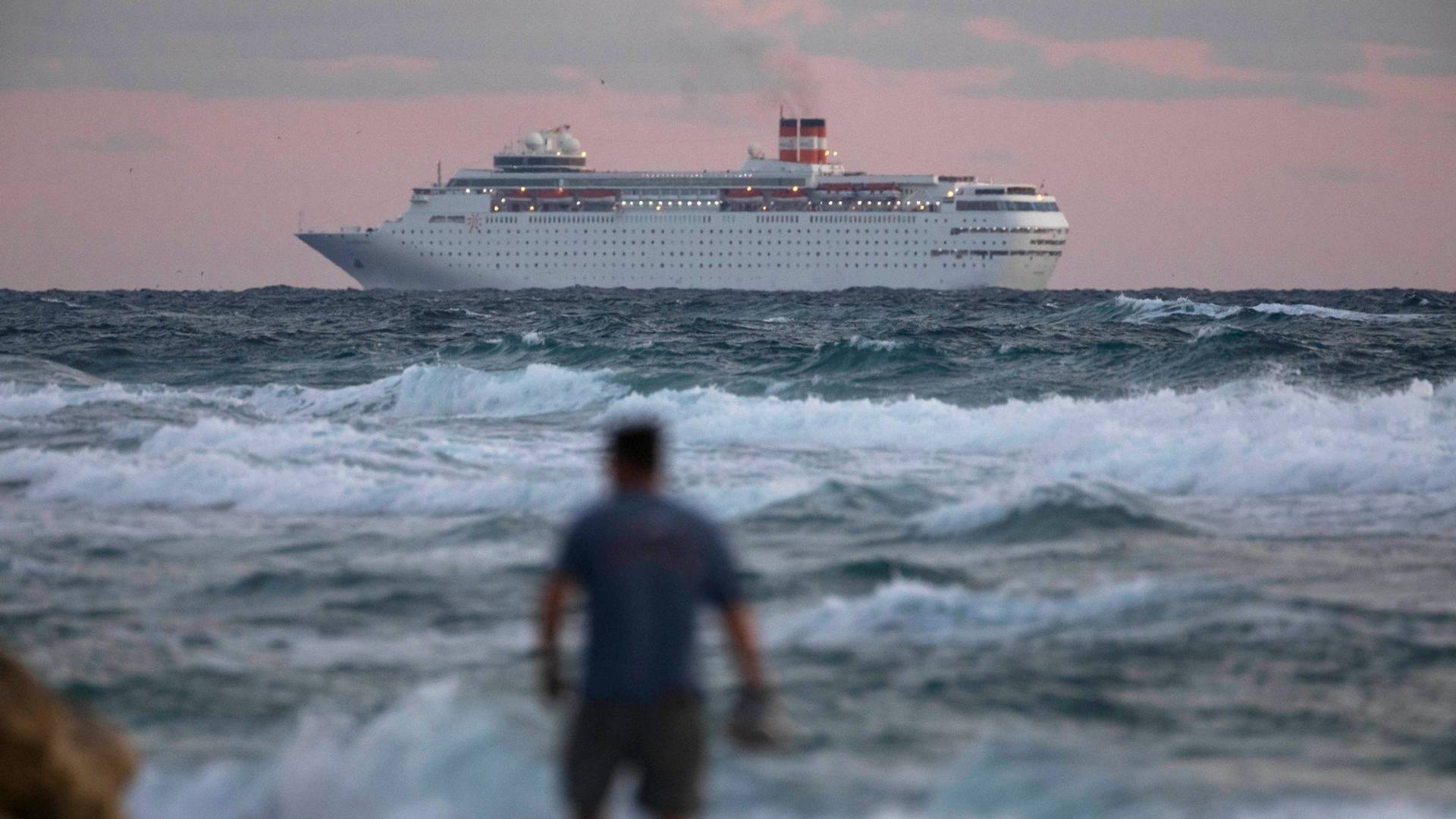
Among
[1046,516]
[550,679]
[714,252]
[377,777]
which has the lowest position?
[377,777]

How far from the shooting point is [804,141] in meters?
91.4

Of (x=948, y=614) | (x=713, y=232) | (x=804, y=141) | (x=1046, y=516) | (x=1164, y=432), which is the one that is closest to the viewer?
(x=948, y=614)

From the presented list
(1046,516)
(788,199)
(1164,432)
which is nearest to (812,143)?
(788,199)

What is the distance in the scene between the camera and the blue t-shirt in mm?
4016

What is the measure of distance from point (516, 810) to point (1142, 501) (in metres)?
8.12

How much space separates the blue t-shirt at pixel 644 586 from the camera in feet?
13.2

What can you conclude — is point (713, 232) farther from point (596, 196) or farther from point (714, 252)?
point (596, 196)

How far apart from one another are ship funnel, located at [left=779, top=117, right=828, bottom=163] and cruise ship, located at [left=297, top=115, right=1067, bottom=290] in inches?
89.0

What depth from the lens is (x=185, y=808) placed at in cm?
543

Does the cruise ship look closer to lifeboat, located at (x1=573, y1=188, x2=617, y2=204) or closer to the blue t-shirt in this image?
lifeboat, located at (x1=573, y1=188, x2=617, y2=204)

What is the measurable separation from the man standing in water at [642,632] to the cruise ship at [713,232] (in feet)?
261

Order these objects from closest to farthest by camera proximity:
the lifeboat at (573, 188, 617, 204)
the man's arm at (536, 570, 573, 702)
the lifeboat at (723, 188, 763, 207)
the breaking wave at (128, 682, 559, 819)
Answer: the man's arm at (536, 570, 573, 702)
the breaking wave at (128, 682, 559, 819)
the lifeboat at (723, 188, 763, 207)
the lifeboat at (573, 188, 617, 204)

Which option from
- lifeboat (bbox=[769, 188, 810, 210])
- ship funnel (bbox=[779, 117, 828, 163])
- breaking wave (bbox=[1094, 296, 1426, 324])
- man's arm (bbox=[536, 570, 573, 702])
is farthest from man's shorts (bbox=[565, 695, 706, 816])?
ship funnel (bbox=[779, 117, 828, 163])

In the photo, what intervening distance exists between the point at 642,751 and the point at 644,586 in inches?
18.1
